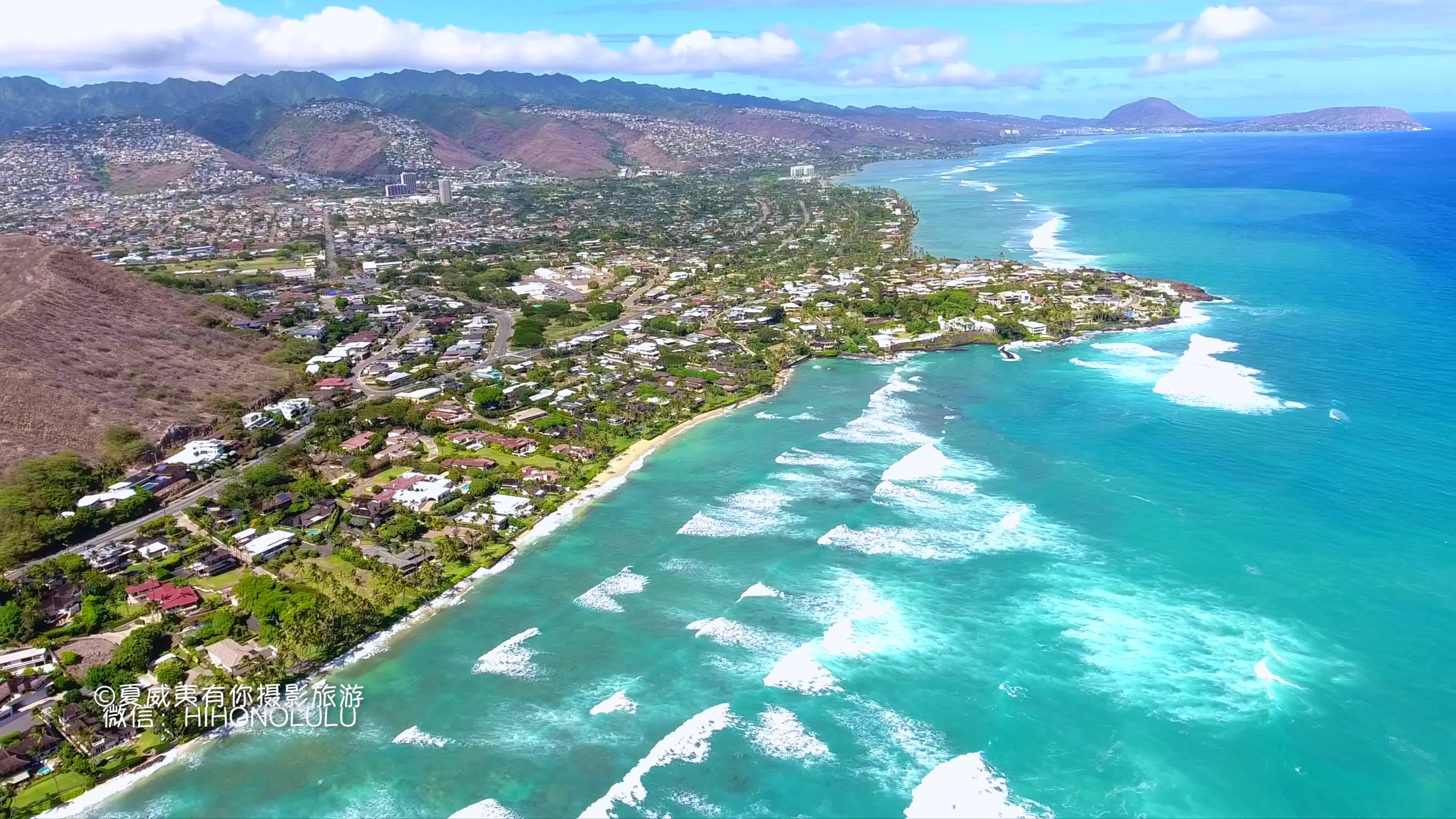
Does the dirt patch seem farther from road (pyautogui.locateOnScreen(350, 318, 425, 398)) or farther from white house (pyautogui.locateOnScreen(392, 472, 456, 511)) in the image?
road (pyautogui.locateOnScreen(350, 318, 425, 398))

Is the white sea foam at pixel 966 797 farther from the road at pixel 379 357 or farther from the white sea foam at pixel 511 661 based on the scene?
the road at pixel 379 357

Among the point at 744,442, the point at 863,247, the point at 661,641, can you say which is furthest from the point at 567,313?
the point at 661,641

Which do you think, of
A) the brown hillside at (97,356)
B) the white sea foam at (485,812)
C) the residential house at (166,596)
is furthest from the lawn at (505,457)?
the white sea foam at (485,812)

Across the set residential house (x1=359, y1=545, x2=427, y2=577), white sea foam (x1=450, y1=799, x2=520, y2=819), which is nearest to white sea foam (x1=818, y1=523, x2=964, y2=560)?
residential house (x1=359, y1=545, x2=427, y2=577)

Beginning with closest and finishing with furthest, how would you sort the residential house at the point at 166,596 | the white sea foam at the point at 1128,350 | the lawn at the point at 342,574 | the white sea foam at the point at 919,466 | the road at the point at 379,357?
the residential house at the point at 166,596, the lawn at the point at 342,574, the white sea foam at the point at 919,466, the road at the point at 379,357, the white sea foam at the point at 1128,350

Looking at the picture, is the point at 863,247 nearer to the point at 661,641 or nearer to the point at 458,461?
the point at 458,461
